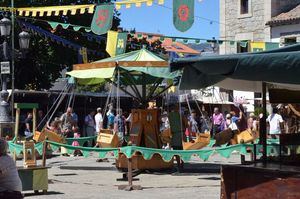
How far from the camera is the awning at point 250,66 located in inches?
241

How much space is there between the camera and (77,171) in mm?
15875

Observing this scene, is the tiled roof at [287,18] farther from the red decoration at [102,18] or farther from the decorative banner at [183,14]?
the decorative banner at [183,14]

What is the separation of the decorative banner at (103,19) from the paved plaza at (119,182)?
3.97 metres

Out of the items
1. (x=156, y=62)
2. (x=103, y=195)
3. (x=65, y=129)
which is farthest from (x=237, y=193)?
(x=65, y=129)

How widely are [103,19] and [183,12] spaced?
3387 millimetres

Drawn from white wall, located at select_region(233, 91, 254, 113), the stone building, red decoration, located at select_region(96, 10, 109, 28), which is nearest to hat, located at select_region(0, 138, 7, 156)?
red decoration, located at select_region(96, 10, 109, 28)

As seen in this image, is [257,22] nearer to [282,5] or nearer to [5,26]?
[282,5]

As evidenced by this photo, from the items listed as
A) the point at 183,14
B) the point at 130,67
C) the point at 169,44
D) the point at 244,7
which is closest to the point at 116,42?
the point at 130,67

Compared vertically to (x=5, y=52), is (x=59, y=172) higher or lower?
lower

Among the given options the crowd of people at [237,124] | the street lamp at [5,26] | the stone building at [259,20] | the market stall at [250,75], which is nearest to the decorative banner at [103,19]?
the street lamp at [5,26]

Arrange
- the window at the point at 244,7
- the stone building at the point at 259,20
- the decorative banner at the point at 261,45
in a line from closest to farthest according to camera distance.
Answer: the decorative banner at the point at 261,45 < the stone building at the point at 259,20 < the window at the point at 244,7

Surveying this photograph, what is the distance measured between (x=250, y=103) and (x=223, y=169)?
103 ft

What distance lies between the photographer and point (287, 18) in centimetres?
3856

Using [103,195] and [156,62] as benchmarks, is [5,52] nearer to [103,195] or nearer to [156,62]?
[156,62]
